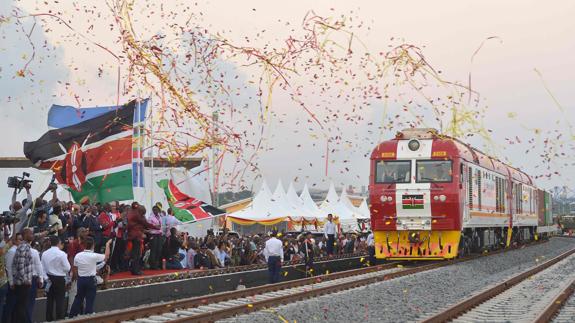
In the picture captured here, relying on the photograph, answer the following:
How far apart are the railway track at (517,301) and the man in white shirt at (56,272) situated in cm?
595

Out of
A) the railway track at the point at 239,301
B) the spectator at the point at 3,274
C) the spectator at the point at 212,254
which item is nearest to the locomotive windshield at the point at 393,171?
the railway track at the point at 239,301

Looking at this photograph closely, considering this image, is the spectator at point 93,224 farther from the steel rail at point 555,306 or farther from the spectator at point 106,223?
the steel rail at point 555,306

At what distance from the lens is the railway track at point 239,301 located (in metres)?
12.4

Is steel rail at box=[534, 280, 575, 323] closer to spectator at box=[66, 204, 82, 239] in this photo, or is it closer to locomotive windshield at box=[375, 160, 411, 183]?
locomotive windshield at box=[375, 160, 411, 183]

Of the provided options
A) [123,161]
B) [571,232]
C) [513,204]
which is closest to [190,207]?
[123,161]

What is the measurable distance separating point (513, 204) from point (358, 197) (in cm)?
5887

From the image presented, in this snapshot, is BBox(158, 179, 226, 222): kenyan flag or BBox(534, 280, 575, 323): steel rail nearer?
BBox(534, 280, 575, 323): steel rail

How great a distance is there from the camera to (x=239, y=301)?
14984 mm

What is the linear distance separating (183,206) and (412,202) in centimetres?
661

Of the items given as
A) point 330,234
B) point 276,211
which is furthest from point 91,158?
point 276,211

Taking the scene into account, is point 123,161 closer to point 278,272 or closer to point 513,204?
point 278,272

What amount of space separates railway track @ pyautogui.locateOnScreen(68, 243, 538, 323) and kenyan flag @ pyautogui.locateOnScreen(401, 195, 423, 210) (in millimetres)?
1829

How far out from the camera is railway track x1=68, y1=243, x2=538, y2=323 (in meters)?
12.4

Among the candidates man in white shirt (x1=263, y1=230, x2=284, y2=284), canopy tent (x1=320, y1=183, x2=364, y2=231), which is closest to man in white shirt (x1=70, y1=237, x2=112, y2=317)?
man in white shirt (x1=263, y1=230, x2=284, y2=284)
